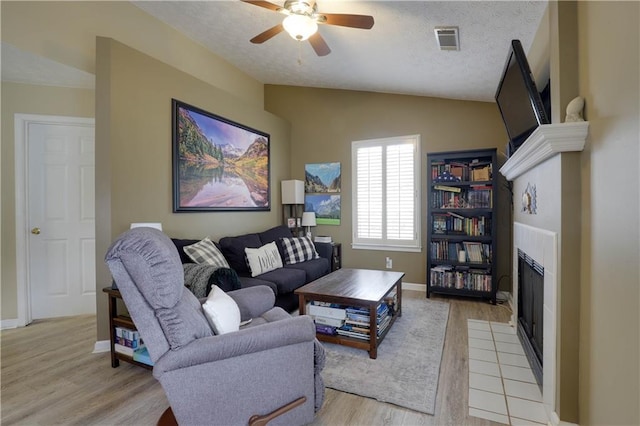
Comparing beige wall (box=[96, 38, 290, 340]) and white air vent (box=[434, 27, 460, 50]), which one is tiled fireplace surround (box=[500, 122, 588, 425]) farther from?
beige wall (box=[96, 38, 290, 340])

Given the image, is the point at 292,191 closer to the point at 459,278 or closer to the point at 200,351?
the point at 459,278

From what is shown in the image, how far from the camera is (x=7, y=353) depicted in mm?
2523

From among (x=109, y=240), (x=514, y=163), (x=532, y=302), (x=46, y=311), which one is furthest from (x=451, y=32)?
(x=46, y=311)

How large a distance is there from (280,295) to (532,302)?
87.6 inches

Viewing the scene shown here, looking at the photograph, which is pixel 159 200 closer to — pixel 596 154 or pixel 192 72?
pixel 192 72

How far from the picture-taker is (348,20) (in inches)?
83.8

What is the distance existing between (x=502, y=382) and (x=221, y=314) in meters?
1.95

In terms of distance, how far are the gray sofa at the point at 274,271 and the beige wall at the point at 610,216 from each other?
238 centimetres

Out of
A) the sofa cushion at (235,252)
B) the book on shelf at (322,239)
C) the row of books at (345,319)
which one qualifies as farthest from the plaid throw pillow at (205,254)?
the book on shelf at (322,239)

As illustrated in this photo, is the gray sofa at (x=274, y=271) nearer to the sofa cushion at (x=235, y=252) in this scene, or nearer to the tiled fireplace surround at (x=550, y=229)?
the sofa cushion at (x=235, y=252)

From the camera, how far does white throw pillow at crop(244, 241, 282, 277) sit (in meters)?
3.32

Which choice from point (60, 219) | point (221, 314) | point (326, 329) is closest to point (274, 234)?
point (326, 329)

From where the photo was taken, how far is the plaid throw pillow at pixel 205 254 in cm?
289

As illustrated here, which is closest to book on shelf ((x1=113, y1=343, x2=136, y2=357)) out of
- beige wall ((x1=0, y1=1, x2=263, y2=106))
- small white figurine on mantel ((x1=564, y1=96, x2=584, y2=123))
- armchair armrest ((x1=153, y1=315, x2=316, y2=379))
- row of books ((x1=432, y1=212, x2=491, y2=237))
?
armchair armrest ((x1=153, y1=315, x2=316, y2=379))
